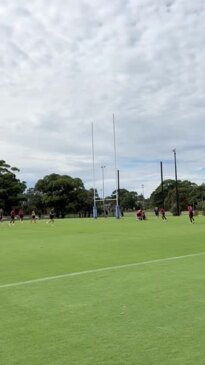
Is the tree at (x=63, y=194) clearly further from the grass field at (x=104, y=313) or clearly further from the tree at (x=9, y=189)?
the grass field at (x=104, y=313)

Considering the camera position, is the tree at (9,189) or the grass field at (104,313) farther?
the tree at (9,189)

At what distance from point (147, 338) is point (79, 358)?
0.94m

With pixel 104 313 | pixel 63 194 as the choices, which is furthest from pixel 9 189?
pixel 104 313

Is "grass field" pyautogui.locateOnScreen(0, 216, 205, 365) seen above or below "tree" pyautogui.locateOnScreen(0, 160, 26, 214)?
below

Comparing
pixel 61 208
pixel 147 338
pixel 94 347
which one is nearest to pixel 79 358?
pixel 94 347

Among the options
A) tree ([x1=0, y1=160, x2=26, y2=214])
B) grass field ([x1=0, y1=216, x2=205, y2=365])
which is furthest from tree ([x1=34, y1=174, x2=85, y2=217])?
grass field ([x1=0, y1=216, x2=205, y2=365])

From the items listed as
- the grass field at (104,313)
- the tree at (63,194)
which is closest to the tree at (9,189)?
the tree at (63,194)

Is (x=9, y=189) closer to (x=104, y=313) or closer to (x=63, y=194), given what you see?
(x=63, y=194)

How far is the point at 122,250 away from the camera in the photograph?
1686cm

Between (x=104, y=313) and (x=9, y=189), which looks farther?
(x=9, y=189)

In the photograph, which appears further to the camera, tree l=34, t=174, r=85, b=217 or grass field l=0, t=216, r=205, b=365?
tree l=34, t=174, r=85, b=217

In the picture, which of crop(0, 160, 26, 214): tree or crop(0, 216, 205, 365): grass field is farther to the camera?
crop(0, 160, 26, 214): tree

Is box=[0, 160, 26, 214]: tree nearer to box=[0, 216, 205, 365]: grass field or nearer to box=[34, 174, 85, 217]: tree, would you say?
box=[34, 174, 85, 217]: tree

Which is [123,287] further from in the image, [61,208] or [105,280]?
[61,208]
